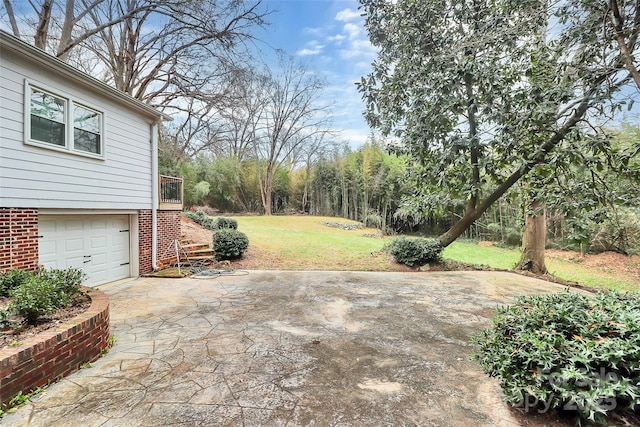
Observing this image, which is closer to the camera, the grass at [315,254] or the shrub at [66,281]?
the shrub at [66,281]

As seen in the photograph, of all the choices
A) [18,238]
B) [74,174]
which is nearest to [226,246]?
[74,174]

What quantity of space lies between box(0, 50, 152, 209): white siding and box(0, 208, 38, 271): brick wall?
0.44 ft

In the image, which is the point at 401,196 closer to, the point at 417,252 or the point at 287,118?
the point at 417,252

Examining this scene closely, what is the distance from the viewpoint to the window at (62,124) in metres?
4.10

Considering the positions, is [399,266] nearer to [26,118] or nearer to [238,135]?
[26,118]

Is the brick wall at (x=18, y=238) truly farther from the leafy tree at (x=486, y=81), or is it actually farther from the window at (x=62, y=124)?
the leafy tree at (x=486, y=81)

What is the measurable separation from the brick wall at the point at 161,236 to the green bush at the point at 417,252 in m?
5.77

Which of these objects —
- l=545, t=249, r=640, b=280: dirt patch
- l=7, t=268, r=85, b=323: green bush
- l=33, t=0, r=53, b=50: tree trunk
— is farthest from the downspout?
l=545, t=249, r=640, b=280: dirt patch

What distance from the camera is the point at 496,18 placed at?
14.8ft

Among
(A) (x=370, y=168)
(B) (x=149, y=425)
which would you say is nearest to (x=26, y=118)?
(B) (x=149, y=425)

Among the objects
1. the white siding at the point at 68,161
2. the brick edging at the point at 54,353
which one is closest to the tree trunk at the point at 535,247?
the brick edging at the point at 54,353

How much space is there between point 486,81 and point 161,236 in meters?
7.22

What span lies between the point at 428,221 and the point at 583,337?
52.4ft

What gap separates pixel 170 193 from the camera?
725 cm
